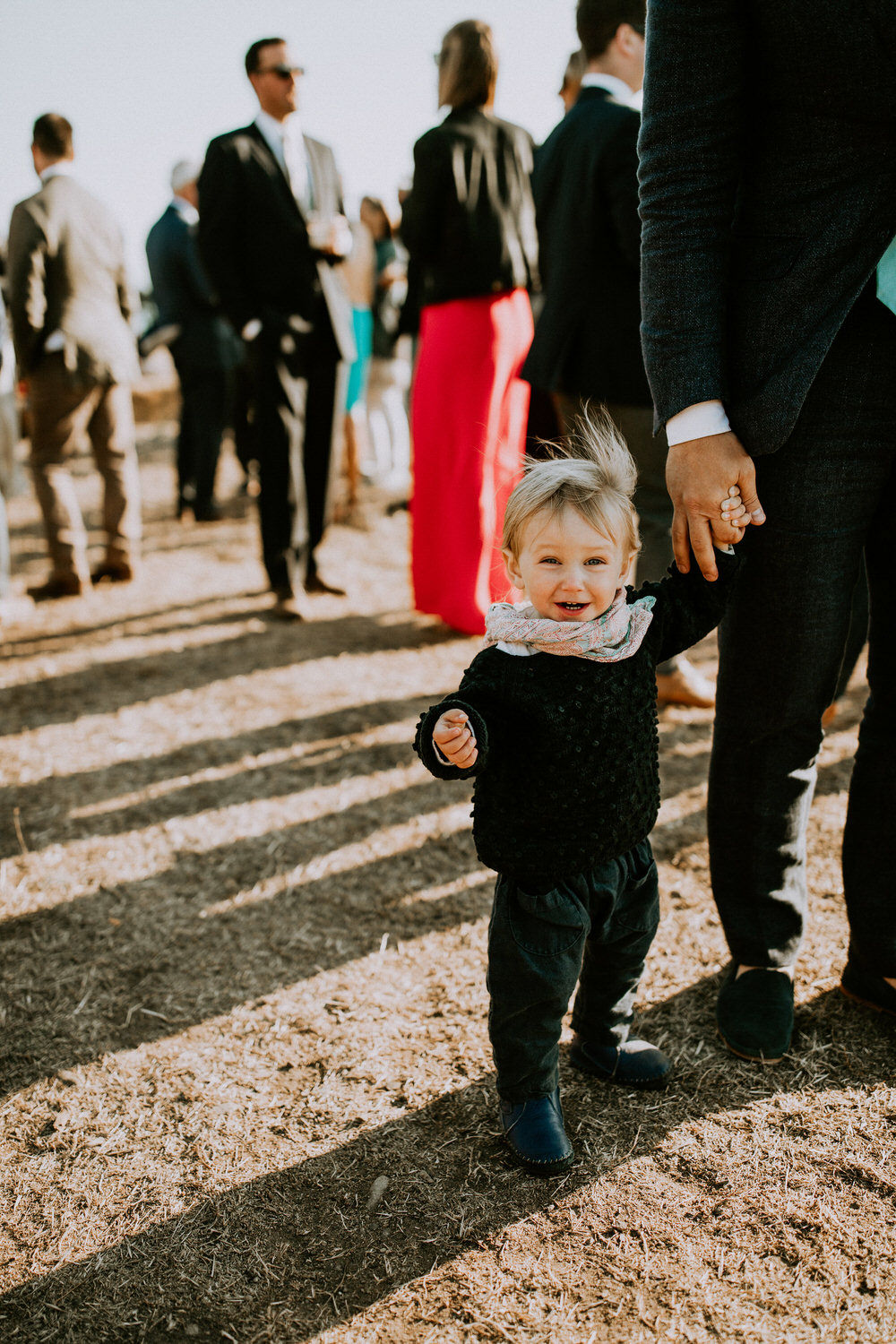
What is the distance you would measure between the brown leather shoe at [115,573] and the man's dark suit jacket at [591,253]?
3169mm

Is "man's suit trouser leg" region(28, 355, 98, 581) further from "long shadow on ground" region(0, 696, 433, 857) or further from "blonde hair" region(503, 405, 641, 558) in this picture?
"blonde hair" region(503, 405, 641, 558)

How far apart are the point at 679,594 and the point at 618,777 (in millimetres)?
319

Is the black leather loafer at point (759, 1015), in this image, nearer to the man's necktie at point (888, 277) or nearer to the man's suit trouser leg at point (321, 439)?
the man's necktie at point (888, 277)

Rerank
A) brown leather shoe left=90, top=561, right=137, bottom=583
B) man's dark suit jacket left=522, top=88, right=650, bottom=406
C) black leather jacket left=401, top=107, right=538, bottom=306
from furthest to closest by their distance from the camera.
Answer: brown leather shoe left=90, top=561, right=137, bottom=583 < black leather jacket left=401, top=107, right=538, bottom=306 < man's dark suit jacket left=522, top=88, right=650, bottom=406

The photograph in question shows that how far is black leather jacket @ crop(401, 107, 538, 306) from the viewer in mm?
3832

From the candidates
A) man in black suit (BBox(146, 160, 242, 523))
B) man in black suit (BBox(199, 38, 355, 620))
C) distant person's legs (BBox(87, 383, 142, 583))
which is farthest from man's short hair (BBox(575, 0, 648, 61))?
man in black suit (BBox(146, 160, 242, 523))

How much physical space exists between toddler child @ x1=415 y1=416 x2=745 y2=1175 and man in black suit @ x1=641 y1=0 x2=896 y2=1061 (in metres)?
0.11

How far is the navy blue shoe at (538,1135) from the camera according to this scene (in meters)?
1.68

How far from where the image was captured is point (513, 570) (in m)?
1.63

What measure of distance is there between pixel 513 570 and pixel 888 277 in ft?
2.36

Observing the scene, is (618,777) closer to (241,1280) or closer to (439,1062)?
(439,1062)

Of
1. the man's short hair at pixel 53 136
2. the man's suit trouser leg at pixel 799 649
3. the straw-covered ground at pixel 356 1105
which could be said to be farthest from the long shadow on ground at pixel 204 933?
the man's short hair at pixel 53 136

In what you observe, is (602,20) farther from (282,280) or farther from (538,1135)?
(538,1135)

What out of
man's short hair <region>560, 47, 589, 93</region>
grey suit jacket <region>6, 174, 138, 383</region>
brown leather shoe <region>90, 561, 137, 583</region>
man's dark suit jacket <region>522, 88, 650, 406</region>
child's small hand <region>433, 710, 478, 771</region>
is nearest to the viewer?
child's small hand <region>433, 710, 478, 771</region>
